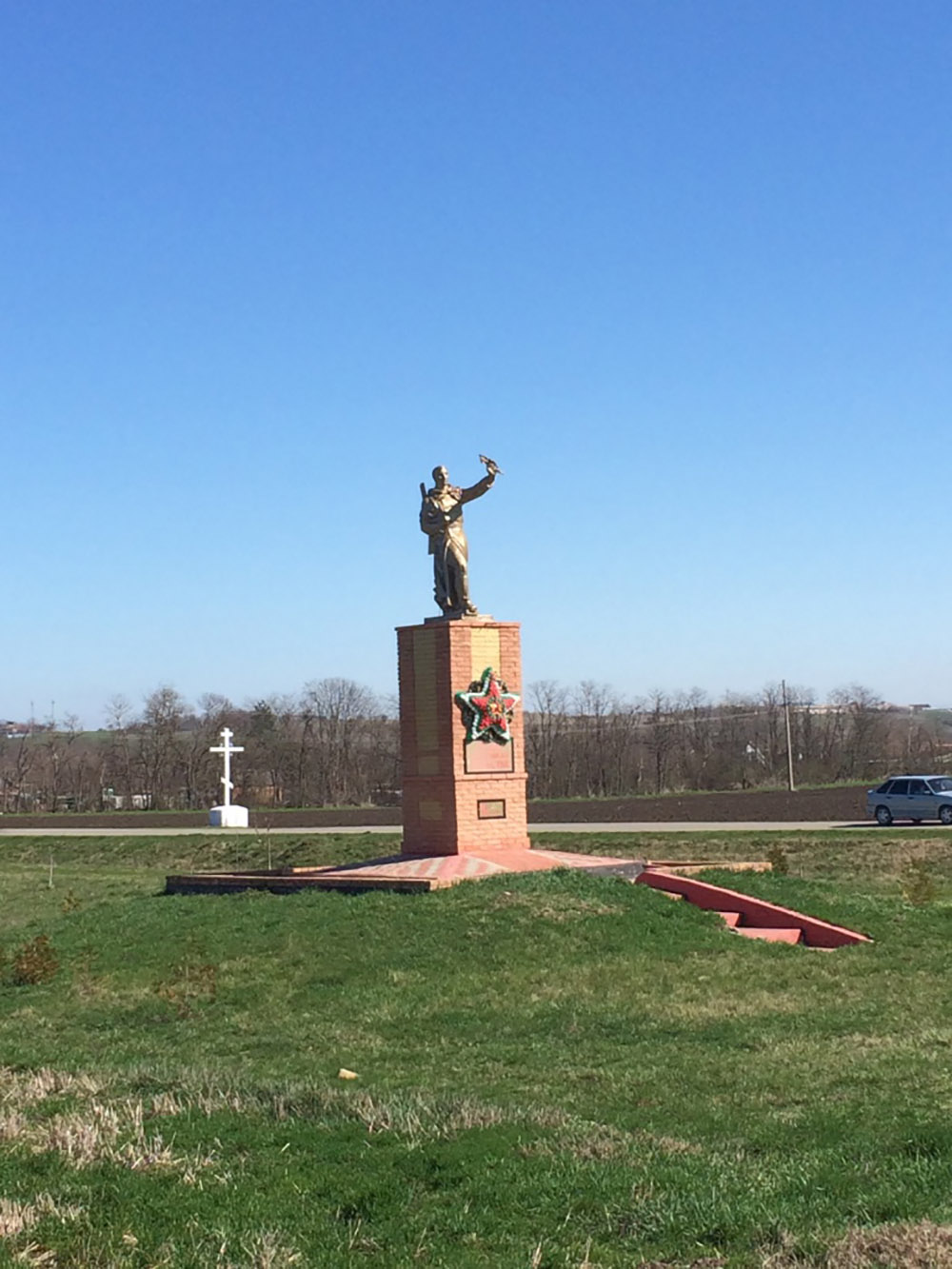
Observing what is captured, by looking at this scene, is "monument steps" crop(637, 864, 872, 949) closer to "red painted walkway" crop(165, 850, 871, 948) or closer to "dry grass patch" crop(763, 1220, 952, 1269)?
"red painted walkway" crop(165, 850, 871, 948)

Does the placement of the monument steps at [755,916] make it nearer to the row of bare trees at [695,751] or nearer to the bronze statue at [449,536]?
the bronze statue at [449,536]

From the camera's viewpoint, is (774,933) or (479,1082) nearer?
(479,1082)

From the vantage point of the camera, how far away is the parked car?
3678cm

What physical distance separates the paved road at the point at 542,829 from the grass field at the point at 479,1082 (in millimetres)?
14192

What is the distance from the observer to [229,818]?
4372cm

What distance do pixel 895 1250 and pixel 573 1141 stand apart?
98.0 inches

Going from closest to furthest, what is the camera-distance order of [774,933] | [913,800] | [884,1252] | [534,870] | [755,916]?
[884,1252] < [774,933] < [755,916] < [534,870] < [913,800]

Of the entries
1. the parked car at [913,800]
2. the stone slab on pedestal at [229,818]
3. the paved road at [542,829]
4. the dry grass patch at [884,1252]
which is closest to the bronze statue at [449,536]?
the paved road at [542,829]

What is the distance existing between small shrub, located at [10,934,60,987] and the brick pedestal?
6773 millimetres

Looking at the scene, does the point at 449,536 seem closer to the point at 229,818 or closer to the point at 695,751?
the point at 229,818

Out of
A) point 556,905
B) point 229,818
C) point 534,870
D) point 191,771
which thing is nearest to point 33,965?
point 556,905

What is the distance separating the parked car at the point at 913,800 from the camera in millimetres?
36781

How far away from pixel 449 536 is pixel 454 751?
340 cm

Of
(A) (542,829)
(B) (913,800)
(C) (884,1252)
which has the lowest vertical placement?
(C) (884,1252)
